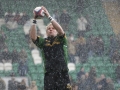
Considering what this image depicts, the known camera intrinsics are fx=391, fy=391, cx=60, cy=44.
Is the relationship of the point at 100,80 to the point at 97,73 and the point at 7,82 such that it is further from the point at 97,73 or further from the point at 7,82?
the point at 7,82

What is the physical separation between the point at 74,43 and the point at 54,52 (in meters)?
9.33

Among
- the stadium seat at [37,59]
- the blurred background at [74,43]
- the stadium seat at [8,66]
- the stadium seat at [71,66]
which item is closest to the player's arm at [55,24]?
the blurred background at [74,43]

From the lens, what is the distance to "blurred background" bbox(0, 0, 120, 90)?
13.1 m

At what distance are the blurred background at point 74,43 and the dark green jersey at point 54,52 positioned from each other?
6.56 metres

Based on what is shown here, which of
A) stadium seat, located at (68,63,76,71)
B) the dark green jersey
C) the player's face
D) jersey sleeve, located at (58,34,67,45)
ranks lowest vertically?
stadium seat, located at (68,63,76,71)

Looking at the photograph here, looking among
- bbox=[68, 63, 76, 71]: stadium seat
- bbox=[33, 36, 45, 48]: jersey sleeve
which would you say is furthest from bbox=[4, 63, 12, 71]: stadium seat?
bbox=[33, 36, 45, 48]: jersey sleeve

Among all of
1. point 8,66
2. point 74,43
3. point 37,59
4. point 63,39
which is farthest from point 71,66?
point 63,39

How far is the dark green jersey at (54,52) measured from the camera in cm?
570

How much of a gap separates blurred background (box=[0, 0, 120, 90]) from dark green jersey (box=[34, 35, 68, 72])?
6.56 metres

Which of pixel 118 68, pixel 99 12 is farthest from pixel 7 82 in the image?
pixel 99 12

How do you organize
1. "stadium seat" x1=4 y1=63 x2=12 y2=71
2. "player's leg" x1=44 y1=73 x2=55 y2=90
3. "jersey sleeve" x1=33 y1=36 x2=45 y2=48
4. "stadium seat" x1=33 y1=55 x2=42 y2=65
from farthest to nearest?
"stadium seat" x1=33 y1=55 x2=42 y2=65 < "stadium seat" x1=4 y1=63 x2=12 y2=71 < "jersey sleeve" x1=33 y1=36 x2=45 y2=48 < "player's leg" x1=44 y1=73 x2=55 y2=90

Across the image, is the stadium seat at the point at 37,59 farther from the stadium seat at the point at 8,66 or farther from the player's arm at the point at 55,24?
the player's arm at the point at 55,24

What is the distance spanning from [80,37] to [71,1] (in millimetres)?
3077

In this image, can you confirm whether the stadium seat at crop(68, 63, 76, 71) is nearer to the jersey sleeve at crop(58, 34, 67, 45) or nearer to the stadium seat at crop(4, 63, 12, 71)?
the stadium seat at crop(4, 63, 12, 71)
